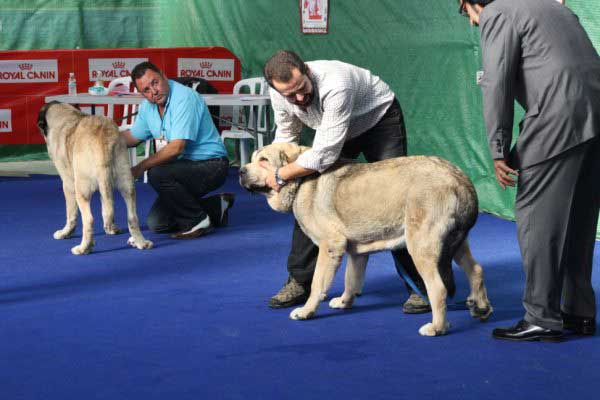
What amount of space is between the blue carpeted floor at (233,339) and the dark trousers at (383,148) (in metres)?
0.24

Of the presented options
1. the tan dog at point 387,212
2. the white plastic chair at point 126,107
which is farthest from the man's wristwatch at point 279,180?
the white plastic chair at point 126,107

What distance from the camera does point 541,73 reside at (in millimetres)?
3828

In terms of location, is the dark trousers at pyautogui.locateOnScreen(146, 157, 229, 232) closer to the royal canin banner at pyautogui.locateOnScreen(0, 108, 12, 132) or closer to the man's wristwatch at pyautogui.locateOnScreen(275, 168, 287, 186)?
the man's wristwatch at pyautogui.locateOnScreen(275, 168, 287, 186)

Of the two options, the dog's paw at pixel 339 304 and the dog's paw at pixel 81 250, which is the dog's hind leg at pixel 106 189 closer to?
the dog's paw at pixel 81 250

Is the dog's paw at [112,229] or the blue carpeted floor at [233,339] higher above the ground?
the blue carpeted floor at [233,339]

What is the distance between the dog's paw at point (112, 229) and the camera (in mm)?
6660

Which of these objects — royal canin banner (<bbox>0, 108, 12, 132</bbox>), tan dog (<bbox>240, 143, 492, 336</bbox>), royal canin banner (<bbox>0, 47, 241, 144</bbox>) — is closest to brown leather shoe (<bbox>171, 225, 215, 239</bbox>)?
tan dog (<bbox>240, 143, 492, 336</bbox>)

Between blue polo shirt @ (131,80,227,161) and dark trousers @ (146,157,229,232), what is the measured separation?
10 cm

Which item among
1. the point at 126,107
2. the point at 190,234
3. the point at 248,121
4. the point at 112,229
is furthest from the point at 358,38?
the point at 112,229

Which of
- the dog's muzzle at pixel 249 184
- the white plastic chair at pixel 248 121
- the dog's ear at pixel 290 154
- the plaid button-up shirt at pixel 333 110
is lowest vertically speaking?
the white plastic chair at pixel 248 121

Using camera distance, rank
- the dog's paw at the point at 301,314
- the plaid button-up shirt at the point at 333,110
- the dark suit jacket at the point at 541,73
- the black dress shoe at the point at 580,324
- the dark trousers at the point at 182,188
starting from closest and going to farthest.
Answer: the dark suit jacket at the point at 541,73, the black dress shoe at the point at 580,324, the plaid button-up shirt at the point at 333,110, the dog's paw at the point at 301,314, the dark trousers at the point at 182,188

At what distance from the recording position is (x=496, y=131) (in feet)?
12.8

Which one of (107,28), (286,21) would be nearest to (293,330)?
(286,21)

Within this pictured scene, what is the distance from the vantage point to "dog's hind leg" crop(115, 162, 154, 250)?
20.7 ft
